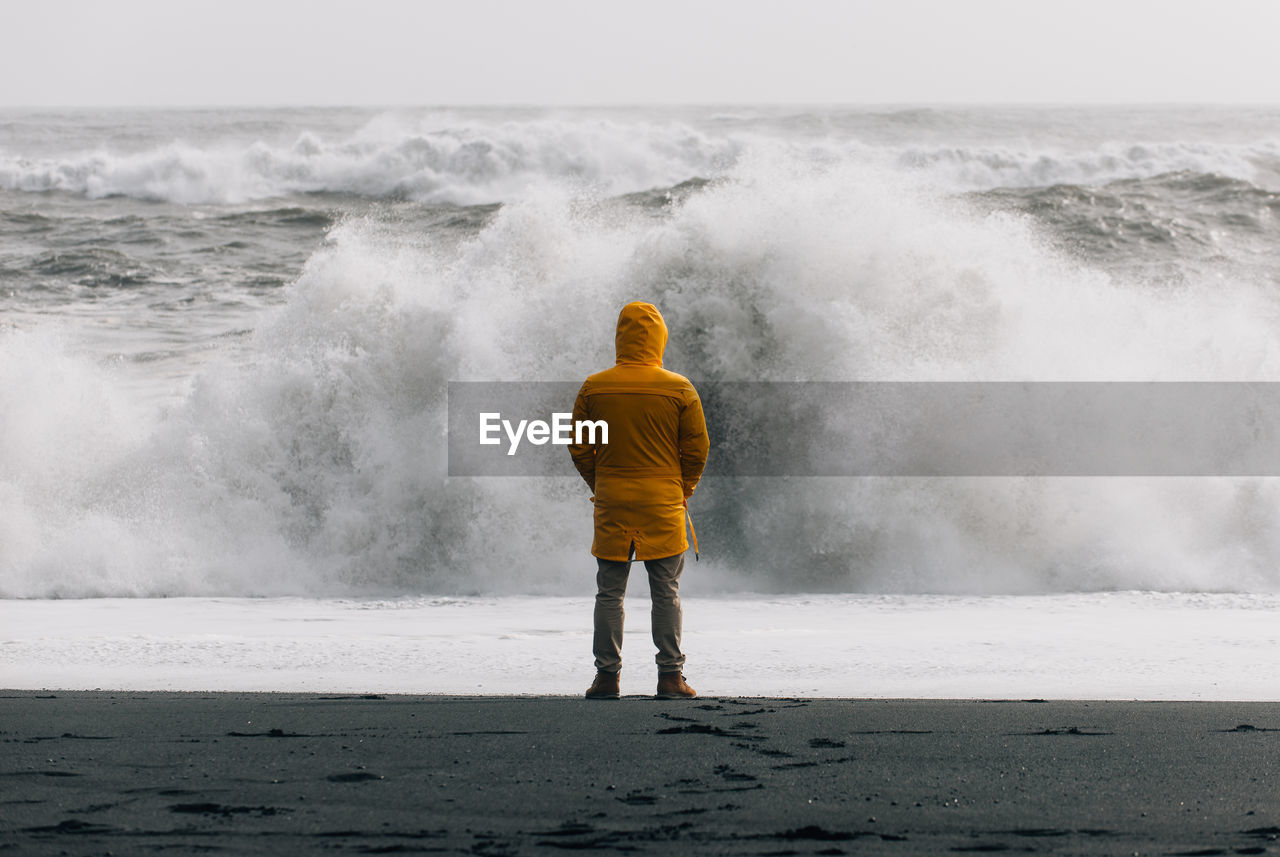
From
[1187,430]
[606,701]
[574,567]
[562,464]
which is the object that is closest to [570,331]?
[562,464]

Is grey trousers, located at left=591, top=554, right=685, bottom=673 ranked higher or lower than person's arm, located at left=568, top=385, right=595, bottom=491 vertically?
lower

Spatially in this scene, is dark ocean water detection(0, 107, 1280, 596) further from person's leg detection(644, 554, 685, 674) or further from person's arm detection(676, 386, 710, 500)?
person's arm detection(676, 386, 710, 500)

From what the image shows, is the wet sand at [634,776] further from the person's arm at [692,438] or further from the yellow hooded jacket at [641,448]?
the person's arm at [692,438]

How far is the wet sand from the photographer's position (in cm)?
298

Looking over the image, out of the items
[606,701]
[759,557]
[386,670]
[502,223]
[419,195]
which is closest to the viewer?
[606,701]

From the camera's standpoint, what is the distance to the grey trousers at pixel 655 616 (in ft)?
16.1

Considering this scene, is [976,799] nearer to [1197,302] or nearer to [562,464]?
[562,464]

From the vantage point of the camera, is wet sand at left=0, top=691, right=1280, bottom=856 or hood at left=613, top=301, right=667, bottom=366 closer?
wet sand at left=0, top=691, right=1280, bottom=856

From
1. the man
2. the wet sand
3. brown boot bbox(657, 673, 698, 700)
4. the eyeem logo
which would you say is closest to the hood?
the man

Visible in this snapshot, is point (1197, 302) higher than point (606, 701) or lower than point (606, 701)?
higher

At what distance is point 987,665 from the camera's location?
19.1 ft

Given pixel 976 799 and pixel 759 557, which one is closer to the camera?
pixel 976 799

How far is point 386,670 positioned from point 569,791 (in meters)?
2.61

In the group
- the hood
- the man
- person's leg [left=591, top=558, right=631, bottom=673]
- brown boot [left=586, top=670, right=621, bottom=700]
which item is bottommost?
brown boot [left=586, top=670, right=621, bottom=700]
